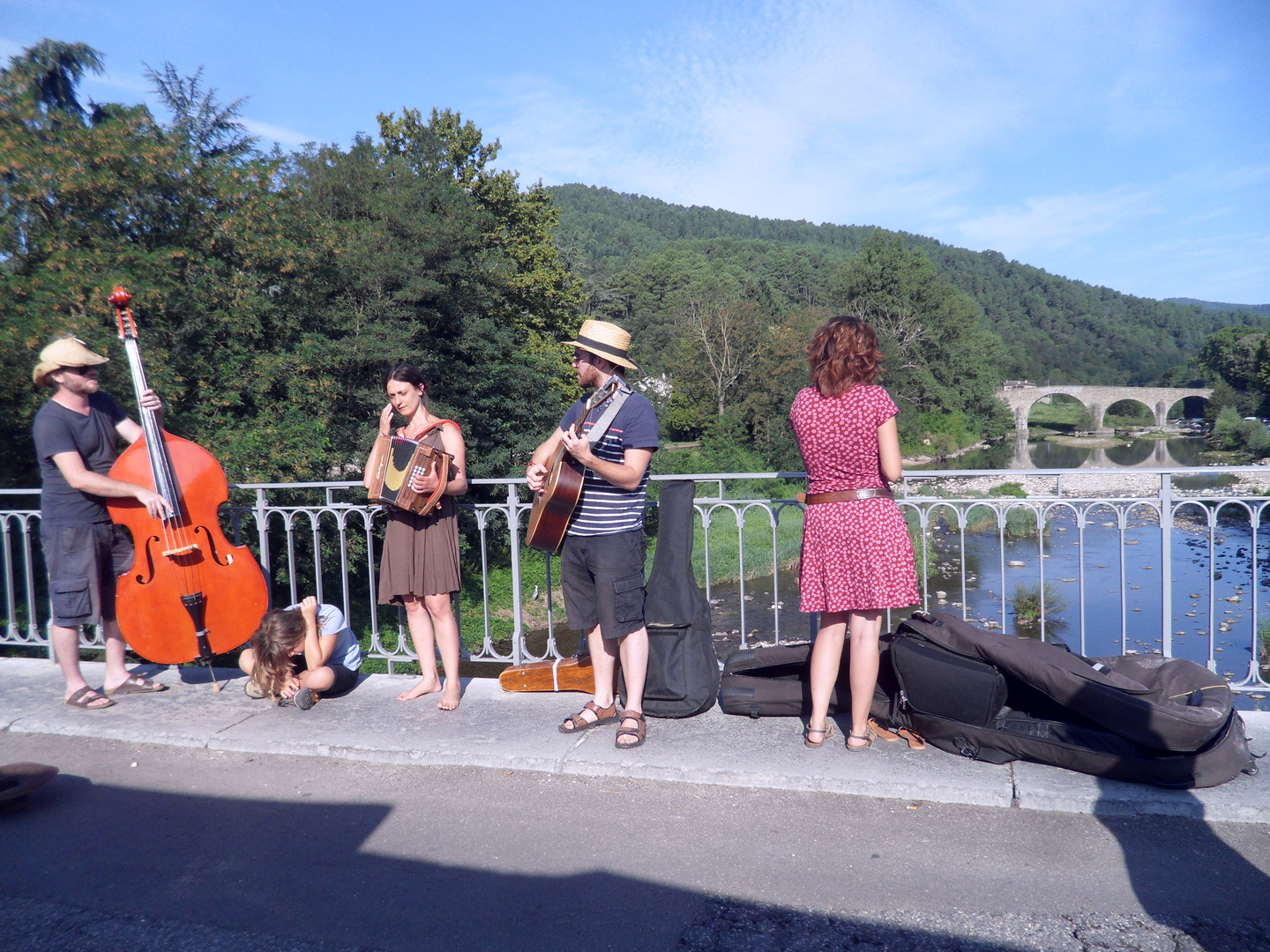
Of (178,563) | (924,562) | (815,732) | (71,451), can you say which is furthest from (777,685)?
(71,451)

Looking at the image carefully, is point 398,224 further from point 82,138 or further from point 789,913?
point 789,913

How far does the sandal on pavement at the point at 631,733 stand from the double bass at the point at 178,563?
198cm

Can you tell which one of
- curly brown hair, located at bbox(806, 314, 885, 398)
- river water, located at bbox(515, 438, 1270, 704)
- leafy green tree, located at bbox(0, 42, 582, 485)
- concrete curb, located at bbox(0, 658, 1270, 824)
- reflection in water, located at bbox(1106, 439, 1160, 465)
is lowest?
river water, located at bbox(515, 438, 1270, 704)

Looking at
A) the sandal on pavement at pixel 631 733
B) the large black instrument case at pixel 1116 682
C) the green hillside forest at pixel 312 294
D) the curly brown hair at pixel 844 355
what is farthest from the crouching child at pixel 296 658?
the green hillside forest at pixel 312 294

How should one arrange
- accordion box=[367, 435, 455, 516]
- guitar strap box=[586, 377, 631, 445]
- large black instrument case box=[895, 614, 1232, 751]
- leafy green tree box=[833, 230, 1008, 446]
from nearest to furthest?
large black instrument case box=[895, 614, 1232, 751], guitar strap box=[586, 377, 631, 445], accordion box=[367, 435, 455, 516], leafy green tree box=[833, 230, 1008, 446]

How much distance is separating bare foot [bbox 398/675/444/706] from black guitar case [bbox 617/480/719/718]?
1.26 m

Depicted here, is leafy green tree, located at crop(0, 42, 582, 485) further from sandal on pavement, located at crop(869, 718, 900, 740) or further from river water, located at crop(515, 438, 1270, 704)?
sandal on pavement, located at crop(869, 718, 900, 740)

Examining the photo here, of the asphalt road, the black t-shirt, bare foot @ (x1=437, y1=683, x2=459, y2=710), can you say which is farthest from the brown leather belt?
the black t-shirt

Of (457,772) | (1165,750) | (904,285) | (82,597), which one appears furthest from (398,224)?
(904,285)

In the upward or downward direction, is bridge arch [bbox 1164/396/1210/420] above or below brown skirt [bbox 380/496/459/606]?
above

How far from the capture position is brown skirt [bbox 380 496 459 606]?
4.35 metres

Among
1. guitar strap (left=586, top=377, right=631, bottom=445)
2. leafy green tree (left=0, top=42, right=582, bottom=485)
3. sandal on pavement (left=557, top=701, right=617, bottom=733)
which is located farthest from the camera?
leafy green tree (left=0, top=42, right=582, bottom=485)

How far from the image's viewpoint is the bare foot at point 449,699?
4395 mm

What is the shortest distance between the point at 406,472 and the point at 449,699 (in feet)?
3.99
